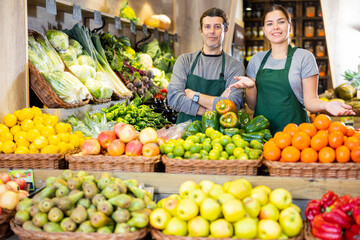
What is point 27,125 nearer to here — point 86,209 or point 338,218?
point 86,209

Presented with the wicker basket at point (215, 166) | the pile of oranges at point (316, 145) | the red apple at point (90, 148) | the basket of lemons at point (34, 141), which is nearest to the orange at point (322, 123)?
the pile of oranges at point (316, 145)

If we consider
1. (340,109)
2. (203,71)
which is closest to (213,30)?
(203,71)

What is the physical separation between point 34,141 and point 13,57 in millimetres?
873

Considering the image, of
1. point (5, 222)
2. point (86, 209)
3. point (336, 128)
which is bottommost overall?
point (5, 222)

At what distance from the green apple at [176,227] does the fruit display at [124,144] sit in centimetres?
69

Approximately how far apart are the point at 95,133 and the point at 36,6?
1.68 metres

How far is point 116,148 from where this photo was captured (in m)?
2.26

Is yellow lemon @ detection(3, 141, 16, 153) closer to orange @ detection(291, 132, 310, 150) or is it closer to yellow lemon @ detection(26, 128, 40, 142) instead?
yellow lemon @ detection(26, 128, 40, 142)

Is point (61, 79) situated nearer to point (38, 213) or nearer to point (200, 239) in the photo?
point (38, 213)

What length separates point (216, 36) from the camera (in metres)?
3.12

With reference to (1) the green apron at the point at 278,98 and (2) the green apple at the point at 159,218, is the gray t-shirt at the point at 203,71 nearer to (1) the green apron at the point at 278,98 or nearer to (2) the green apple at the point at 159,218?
(1) the green apron at the point at 278,98

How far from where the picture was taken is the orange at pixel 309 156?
2.05 metres

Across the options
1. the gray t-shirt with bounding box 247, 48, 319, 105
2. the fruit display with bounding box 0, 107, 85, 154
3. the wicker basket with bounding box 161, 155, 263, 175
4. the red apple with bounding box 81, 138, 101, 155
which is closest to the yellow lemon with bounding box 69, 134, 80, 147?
the fruit display with bounding box 0, 107, 85, 154

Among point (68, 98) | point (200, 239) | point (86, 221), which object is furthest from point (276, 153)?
point (68, 98)
